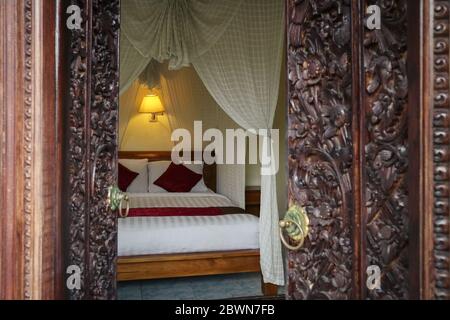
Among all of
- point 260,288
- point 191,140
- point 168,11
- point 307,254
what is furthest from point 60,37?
point 191,140

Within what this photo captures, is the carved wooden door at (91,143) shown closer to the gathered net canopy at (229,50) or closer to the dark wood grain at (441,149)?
the dark wood grain at (441,149)

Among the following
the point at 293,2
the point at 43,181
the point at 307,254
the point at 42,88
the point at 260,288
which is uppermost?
the point at 293,2

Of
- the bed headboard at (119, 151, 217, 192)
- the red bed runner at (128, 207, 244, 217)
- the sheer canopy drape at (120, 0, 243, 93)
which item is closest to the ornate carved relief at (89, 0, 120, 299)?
the sheer canopy drape at (120, 0, 243, 93)

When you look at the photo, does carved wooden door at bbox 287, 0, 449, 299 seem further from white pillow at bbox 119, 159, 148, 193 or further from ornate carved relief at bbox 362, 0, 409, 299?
white pillow at bbox 119, 159, 148, 193

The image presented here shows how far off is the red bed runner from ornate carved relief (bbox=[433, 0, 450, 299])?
250 cm

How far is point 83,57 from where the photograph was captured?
1024mm

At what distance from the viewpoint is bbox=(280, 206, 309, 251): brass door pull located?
3.11 feet

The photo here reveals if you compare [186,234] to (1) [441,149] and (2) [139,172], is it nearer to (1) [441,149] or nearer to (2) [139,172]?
(2) [139,172]

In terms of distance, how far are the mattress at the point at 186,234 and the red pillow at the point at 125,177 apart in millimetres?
1487

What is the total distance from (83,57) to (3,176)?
429 mm

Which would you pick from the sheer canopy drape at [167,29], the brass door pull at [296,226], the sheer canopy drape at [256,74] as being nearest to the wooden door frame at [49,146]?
the brass door pull at [296,226]

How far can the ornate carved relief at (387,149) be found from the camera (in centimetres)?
83

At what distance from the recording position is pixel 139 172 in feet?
15.0

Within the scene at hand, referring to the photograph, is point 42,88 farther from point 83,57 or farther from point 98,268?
point 98,268
